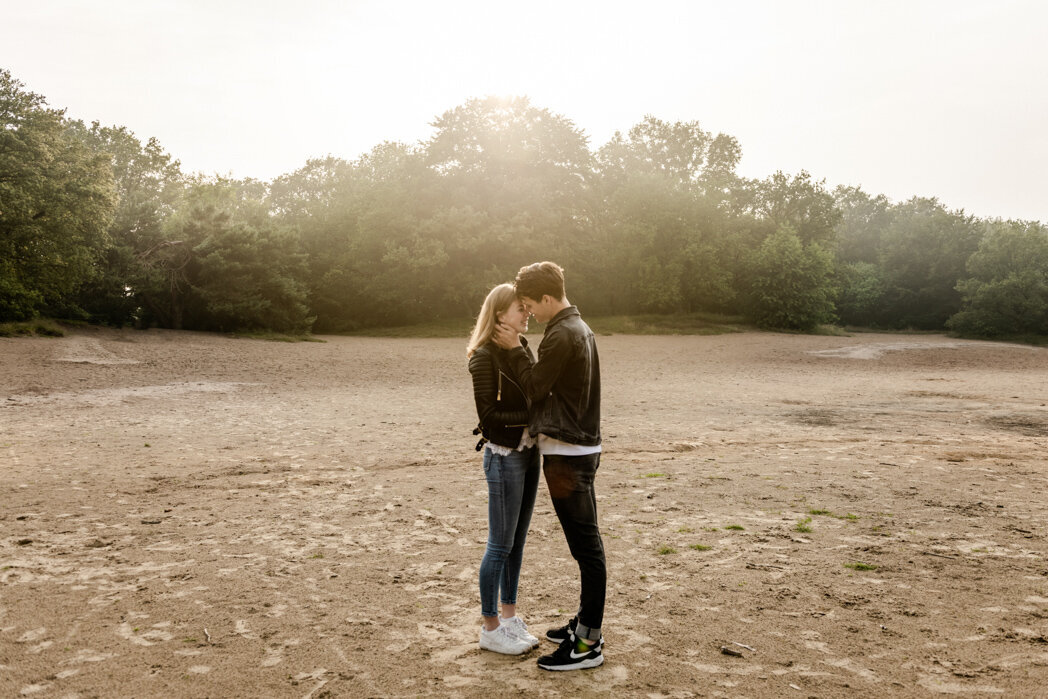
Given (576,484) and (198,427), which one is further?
(198,427)

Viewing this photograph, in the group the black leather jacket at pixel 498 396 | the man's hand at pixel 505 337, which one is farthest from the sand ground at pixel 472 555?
the man's hand at pixel 505 337

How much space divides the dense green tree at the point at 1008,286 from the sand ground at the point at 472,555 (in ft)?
111

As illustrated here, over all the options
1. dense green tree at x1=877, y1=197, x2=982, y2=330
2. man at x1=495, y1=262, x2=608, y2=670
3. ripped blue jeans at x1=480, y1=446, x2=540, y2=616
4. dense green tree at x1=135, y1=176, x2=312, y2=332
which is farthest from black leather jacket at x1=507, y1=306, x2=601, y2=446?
dense green tree at x1=877, y1=197, x2=982, y2=330

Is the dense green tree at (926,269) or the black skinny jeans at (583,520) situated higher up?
the dense green tree at (926,269)

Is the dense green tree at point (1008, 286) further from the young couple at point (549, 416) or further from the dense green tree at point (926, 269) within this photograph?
the young couple at point (549, 416)

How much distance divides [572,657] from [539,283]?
1.81 m

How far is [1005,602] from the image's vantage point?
14.2 feet

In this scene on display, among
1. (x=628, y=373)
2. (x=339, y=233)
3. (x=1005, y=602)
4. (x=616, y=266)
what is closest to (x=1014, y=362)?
(x=628, y=373)

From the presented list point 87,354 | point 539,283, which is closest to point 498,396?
point 539,283

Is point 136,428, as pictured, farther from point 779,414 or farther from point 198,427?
point 779,414

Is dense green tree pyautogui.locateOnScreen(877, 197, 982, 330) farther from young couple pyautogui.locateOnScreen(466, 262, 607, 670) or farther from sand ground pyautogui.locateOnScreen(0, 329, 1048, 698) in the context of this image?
young couple pyautogui.locateOnScreen(466, 262, 607, 670)

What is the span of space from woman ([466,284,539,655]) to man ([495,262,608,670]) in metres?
0.06

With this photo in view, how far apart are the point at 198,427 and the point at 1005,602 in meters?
9.78

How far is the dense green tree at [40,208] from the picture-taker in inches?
877
